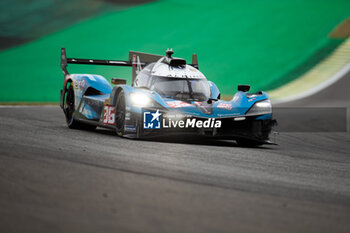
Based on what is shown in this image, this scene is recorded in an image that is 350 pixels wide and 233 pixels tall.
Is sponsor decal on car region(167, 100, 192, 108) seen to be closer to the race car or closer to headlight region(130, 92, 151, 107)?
the race car

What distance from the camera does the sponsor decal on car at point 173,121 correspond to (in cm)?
918

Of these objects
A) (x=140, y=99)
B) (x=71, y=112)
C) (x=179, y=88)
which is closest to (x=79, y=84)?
(x=71, y=112)

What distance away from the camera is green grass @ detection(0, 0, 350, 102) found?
79.2 ft

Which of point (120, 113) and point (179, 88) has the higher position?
point (179, 88)

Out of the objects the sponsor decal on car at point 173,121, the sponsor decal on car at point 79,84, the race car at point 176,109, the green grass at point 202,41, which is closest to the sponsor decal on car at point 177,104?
the race car at point 176,109

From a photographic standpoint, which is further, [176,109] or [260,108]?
[260,108]

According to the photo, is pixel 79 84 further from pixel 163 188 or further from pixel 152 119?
pixel 163 188

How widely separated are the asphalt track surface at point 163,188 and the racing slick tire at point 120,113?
2.67ft

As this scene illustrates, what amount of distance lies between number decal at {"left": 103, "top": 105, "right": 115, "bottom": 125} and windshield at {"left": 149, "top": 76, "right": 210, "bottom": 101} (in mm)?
824

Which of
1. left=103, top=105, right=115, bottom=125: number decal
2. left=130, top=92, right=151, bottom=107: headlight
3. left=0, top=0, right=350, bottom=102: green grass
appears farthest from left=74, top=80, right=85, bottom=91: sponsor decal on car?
left=0, top=0, right=350, bottom=102: green grass

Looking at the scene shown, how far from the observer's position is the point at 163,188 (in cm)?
525

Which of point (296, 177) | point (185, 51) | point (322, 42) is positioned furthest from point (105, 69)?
point (296, 177)

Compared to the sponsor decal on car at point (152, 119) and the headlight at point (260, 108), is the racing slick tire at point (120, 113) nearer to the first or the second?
the sponsor decal on car at point (152, 119)

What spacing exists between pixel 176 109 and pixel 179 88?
1.13 m
